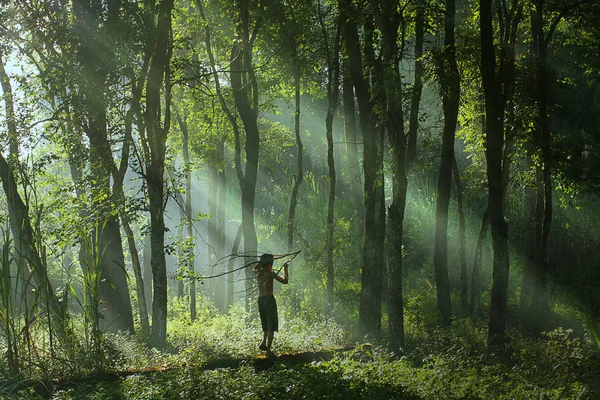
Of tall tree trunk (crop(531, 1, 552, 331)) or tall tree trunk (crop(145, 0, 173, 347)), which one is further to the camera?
tall tree trunk (crop(531, 1, 552, 331))

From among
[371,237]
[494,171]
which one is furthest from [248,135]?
[494,171]

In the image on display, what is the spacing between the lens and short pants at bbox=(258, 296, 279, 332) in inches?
550

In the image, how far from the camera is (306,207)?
34.0 m

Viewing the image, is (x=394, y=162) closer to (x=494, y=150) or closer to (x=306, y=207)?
(x=494, y=150)

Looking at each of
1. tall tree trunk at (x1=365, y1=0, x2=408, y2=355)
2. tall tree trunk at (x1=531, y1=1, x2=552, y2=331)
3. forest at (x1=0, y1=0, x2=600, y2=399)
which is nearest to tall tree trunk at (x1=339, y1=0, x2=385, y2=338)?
forest at (x1=0, y1=0, x2=600, y2=399)

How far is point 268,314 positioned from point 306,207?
20.1 metres

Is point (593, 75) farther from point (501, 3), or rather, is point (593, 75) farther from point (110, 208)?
point (110, 208)

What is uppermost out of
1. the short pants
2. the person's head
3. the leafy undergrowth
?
the person's head

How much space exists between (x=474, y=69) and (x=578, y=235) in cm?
1230

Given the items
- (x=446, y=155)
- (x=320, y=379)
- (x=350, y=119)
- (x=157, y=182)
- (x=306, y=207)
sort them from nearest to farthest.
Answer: (x=320, y=379) → (x=157, y=182) → (x=446, y=155) → (x=350, y=119) → (x=306, y=207)

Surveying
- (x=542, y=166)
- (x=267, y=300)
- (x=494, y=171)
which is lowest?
(x=267, y=300)

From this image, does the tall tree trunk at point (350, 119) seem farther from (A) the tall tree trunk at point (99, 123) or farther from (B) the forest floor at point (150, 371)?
(B) the forest floor at point (150, 371)

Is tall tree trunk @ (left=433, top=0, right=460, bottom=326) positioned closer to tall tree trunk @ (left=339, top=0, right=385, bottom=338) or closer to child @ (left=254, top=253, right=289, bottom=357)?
tall tree trunk @ (left=339, top=0, right=385, bottom=338)

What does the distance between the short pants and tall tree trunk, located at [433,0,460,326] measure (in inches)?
253
